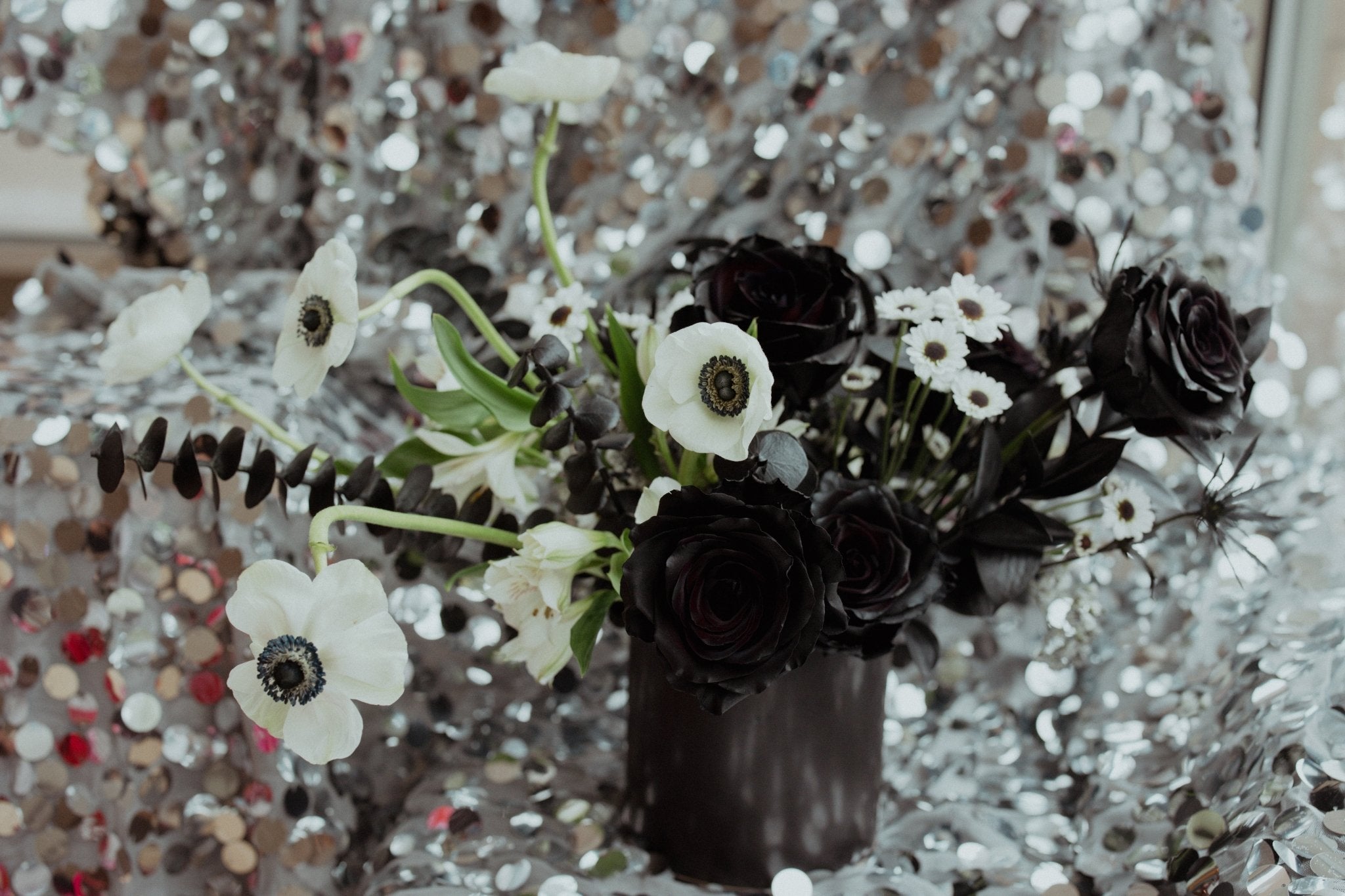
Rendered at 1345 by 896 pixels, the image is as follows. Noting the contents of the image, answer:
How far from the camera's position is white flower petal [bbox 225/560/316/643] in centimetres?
42

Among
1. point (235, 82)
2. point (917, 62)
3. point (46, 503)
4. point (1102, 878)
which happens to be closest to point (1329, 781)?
point (1102, 878)

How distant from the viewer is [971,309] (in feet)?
1.76

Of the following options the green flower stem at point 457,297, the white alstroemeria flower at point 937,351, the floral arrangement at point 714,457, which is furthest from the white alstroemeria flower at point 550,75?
the white alstroemeria flower at point 937,351

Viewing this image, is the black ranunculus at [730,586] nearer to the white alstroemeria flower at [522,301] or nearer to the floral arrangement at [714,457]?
the floral arrangement at [714,457]

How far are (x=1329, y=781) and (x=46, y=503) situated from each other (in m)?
0.74

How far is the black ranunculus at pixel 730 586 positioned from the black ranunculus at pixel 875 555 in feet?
0.13

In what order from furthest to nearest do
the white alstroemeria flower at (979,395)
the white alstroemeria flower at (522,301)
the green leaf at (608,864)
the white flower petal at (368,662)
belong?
the white alstroemeria flower at (522,301) < the green leaf at (608,864) < the white alstroemeria flower at (979,395) < the white flower petal at (368,662)

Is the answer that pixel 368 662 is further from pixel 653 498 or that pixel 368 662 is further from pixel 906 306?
pixel 906 306

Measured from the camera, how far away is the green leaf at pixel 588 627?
54 cm

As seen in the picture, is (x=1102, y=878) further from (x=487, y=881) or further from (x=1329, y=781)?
(x=487, y=881)

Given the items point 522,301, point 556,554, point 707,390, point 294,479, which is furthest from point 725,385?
point 522,301

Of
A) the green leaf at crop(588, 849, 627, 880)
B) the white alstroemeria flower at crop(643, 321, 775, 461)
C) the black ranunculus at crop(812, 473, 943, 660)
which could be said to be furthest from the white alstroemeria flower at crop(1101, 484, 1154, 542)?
the green leaf at crop(588, 849, 627, 880)

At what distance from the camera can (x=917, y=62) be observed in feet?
2.81

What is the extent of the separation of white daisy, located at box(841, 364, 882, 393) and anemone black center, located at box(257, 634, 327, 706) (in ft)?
0.93
